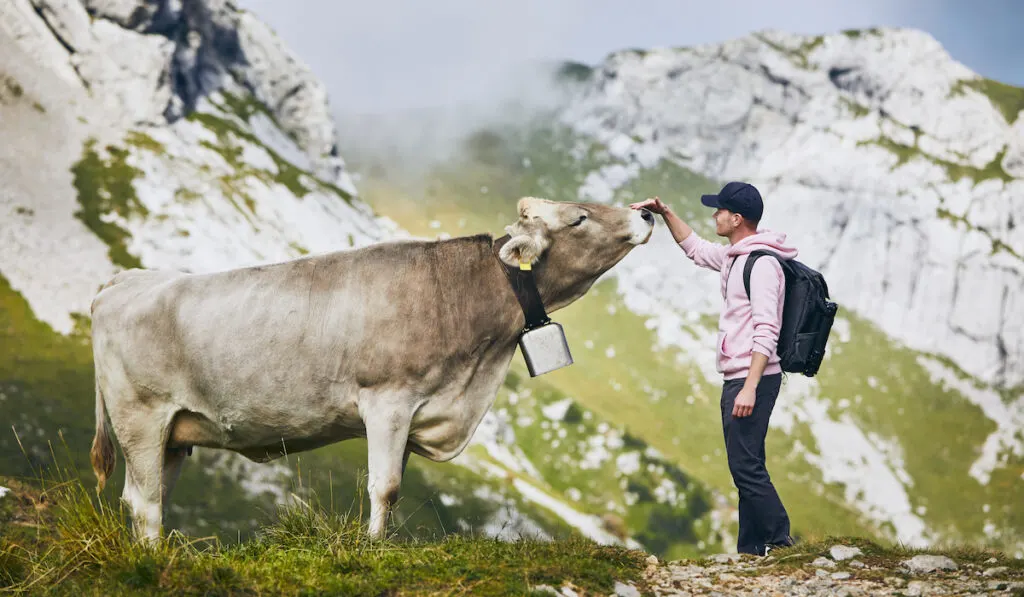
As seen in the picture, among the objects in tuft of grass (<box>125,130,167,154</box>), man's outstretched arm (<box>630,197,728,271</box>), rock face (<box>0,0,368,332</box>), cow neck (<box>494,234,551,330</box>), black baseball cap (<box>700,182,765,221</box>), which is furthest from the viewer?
tuft of grass (<box>125,130,167,154</box>)

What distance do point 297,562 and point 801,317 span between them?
235 inches

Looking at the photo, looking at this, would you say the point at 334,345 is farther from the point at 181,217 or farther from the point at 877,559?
the point at 181,217

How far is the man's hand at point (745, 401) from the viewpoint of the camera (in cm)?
913

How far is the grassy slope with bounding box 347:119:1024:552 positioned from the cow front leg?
427 feet

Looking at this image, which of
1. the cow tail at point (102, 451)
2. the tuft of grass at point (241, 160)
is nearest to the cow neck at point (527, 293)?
the cow tail at point (102, 451)

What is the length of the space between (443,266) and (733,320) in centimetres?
349

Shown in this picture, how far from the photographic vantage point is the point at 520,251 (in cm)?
975

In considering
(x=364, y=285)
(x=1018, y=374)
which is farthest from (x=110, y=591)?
(x=1018, y=374)

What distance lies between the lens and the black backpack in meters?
9.42

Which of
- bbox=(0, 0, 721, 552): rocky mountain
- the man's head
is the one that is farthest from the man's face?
bbox=(0, 0, 721, 552): rocky mountain

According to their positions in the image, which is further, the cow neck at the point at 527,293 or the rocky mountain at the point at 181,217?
the rocky mountain at the point at 181,217

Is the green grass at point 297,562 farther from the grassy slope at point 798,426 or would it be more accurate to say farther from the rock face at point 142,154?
the grassy slope at point 798,426

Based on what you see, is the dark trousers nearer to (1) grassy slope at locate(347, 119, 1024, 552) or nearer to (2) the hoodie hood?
(2) the hoodie hood

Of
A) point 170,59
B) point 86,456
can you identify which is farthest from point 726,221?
point 170,59
